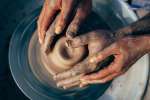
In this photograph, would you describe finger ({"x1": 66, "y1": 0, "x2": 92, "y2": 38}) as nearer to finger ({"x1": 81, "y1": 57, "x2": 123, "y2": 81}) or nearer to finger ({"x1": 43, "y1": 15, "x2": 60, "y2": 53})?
finger ({"x1": 43, "y1": 15, "x2": 60, "y2": 53})

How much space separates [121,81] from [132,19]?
1.29ft

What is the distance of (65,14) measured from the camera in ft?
5.57

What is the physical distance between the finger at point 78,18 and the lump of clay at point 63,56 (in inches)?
5.3

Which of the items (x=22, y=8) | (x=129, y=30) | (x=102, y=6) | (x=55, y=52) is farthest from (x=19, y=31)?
(x=129, y=30)

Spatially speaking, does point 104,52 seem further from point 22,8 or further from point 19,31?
point 22,8

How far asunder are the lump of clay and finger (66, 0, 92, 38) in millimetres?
135

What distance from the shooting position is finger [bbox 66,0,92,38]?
5.59 feet

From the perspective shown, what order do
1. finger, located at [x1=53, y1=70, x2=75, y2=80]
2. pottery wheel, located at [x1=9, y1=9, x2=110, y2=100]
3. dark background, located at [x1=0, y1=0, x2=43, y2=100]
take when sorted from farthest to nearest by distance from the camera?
dark background, located at [x1=0, y1=0, x2=43, y2=100] → pottery wheel, located at [x1=9, y1=9, x2=110, y2=100] → finger, located at [x1=53, y1=70, x2=75, y2=80]

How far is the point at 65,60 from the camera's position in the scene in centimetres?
183

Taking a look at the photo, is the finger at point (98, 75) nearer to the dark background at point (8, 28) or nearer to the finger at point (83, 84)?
the finger at point (83, 84)

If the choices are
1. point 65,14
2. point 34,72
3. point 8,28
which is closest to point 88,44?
point 65,14

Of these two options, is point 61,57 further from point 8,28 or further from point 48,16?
point 8,28

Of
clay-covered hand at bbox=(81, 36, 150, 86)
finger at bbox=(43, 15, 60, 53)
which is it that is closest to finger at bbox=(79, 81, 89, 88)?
clay-covered hand at bbox=(81, 36, 150, 86)

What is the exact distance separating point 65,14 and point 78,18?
91 millimetres
